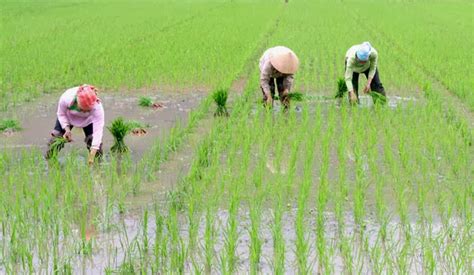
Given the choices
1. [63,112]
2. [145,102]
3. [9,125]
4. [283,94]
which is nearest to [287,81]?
[283,94]

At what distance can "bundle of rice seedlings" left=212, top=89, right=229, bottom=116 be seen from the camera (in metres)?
7.29

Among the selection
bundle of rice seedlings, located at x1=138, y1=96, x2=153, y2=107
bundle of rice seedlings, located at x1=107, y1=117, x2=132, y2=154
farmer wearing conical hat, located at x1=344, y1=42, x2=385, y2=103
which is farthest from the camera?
bundle of rice seedlings, located at x1=138, y1=96, x2=153, y2=107

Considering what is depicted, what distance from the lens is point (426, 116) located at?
6.88 meters

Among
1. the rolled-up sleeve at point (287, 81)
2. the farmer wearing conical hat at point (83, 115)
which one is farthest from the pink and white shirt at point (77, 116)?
the rolled-up sleeve at point (287, 81)

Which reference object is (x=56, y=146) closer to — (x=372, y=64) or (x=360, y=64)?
(x=360, y=64)

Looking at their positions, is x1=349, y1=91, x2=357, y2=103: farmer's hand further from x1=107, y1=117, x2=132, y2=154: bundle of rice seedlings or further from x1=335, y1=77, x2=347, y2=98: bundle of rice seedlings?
x1=107, y1=117, x2=132, y2=154: bundle of rice seedlings

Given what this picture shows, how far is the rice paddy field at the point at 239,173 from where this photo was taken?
3.73 meters

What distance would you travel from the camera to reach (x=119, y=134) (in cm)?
583

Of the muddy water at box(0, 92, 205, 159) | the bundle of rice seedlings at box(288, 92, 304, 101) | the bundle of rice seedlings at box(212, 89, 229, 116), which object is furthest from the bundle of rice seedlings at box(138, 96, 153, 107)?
the bundle of rice seedlings at box(288, 92, 304, 101)

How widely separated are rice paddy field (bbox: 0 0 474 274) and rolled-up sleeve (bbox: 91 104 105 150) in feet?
0.64

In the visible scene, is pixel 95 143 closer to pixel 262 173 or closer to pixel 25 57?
pixel 262 173

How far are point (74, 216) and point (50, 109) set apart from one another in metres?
3.79

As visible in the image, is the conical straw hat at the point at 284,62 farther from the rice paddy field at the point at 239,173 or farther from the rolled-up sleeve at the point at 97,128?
the rolled-up sleeve at the point at 97,128

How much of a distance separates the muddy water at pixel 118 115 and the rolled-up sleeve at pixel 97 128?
0.62 meters
